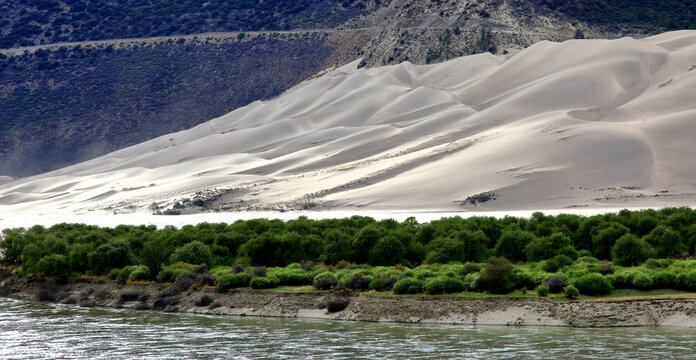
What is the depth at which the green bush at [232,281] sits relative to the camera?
1261 inches

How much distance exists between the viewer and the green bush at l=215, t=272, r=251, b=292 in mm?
32031

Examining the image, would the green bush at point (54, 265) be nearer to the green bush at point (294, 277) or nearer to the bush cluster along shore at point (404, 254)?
the bush cluster along shore at point (404, 254)

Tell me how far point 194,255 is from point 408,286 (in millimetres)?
11466

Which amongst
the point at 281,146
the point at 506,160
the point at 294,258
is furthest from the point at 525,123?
the point at 294,258

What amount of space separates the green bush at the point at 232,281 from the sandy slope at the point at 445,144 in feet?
78.3

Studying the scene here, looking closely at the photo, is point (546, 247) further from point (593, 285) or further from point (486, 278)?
point (593, 285)

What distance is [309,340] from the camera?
987 inches

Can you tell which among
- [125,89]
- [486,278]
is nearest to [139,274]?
[486,278]

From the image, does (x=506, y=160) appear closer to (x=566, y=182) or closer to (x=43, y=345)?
(x=566, y=182)

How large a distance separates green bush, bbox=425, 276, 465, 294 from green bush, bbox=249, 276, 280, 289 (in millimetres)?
6213

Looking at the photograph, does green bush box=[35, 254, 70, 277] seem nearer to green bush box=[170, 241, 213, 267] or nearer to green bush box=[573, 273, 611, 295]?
green bush box=[170, 241, 213, 267]

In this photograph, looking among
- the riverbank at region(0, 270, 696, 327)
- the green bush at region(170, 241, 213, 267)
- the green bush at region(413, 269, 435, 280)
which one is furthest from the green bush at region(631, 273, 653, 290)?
the green bush at region(170, 241, 213, 267)

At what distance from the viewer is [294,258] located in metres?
36.5

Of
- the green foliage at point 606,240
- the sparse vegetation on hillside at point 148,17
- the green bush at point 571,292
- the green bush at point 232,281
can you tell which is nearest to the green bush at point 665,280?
the green bush at point 571,292
